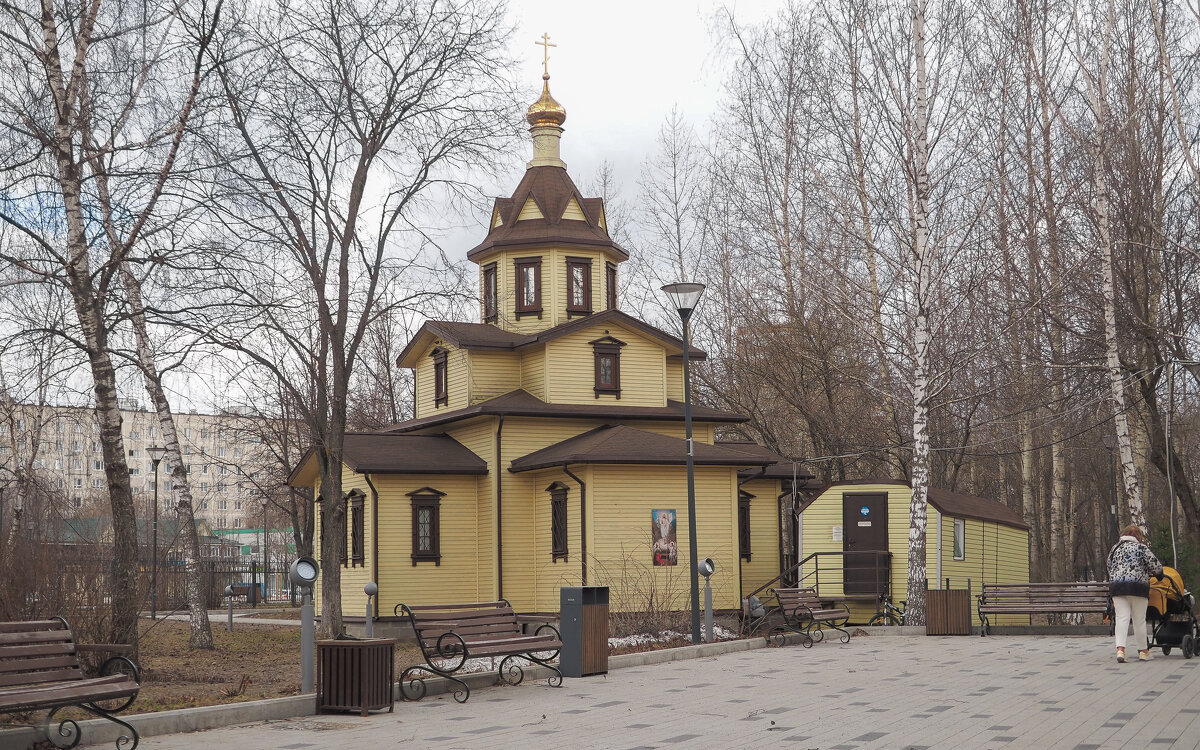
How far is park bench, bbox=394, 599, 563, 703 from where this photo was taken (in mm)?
13148

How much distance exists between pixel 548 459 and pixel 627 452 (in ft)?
6.29

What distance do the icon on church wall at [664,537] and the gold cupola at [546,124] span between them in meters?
12.1

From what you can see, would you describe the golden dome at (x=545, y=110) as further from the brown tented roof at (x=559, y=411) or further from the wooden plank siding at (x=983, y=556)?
the wooden plank siding at (x=983, y=556)

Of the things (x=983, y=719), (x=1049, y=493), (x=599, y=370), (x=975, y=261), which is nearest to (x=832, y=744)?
(x=983, y=719)

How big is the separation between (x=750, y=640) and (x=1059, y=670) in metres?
→ 6.02

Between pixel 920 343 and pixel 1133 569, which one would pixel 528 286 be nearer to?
pixel 920 343

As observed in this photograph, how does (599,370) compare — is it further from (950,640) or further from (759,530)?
(950,640)

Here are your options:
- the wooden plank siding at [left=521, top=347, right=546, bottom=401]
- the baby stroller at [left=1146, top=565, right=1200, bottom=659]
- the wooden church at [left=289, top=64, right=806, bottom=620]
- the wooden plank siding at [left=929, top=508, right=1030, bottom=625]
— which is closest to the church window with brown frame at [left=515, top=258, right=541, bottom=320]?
the wooden church at [left=289, top=64, right=806, bottom=620]

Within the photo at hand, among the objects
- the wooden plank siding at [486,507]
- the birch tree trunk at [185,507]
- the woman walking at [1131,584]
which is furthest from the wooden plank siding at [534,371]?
the woman walking at [1131,584]

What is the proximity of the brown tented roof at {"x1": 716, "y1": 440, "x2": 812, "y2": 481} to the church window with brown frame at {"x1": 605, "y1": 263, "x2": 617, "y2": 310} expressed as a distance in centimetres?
503

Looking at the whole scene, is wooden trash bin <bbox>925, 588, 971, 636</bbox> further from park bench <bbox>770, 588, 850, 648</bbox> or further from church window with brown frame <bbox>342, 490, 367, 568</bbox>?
church window with brown frame <bbox>342, 490, 367, 568</bbox>

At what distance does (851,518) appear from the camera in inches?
1105

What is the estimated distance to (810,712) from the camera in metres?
11.4

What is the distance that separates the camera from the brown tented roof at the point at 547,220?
3219cm
